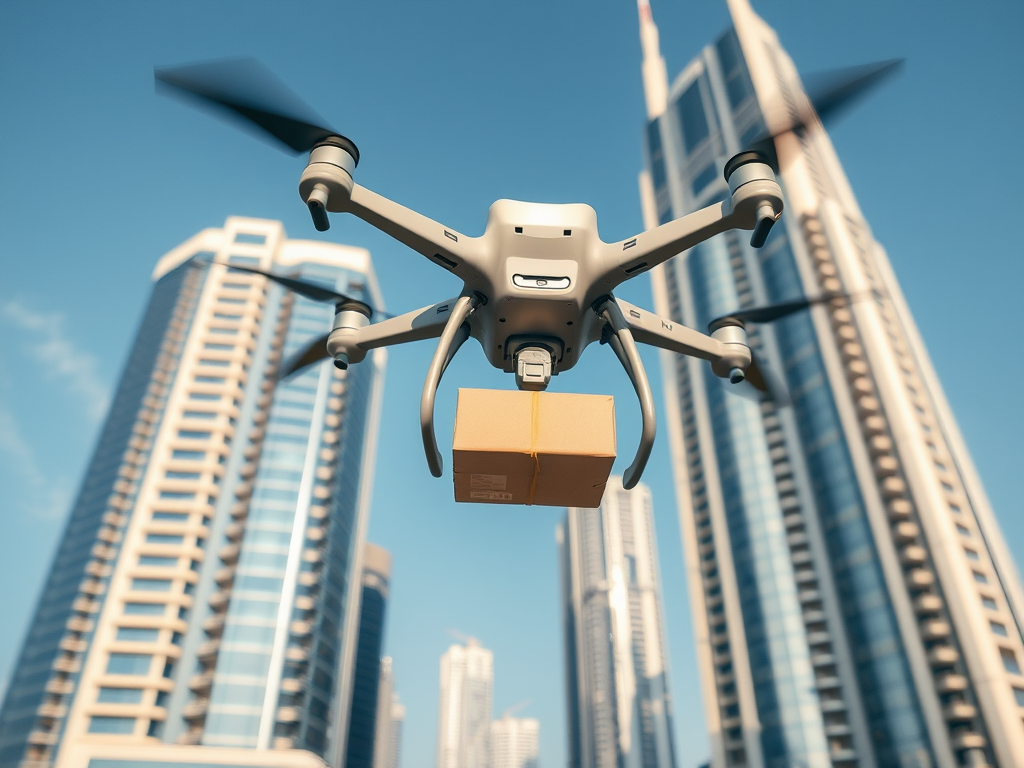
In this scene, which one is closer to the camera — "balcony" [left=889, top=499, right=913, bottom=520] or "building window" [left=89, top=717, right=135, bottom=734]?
"balcony" [left=889, top=499, right=913, bottom=520]

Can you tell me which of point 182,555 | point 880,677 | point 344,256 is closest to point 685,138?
point 344,256

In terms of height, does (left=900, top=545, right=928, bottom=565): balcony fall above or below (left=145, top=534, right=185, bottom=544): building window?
below

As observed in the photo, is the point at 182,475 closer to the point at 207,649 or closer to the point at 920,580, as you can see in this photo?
the point at 207,649

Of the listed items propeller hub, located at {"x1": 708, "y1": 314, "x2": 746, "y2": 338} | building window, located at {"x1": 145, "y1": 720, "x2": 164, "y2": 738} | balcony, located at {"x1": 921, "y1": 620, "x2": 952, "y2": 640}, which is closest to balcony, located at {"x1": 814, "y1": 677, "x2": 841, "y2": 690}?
balcony, located at {"x1": 921, "y1": 620, "x2": 952, "y2": 640}

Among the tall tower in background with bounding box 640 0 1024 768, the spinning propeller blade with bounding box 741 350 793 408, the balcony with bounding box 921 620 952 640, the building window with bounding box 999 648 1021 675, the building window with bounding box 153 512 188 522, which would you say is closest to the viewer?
the spinning propeller blade with bounding box 741 350 793 408

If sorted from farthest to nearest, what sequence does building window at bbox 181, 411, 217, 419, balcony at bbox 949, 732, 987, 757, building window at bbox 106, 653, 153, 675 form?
building window at bbox 181, 411, 217, 419 < building window at bbox 106, 653, 153, 675 < balcony at bbox 949, 732, 987, 757

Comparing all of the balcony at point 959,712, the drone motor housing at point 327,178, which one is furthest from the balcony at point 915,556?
the drone motor housing at point 327,178

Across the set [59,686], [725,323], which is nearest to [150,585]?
[59,686]

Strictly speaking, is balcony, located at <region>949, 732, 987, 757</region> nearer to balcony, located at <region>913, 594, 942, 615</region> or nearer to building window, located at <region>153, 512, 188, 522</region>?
balcony, located at <region>913, 594, 942, 615</region>

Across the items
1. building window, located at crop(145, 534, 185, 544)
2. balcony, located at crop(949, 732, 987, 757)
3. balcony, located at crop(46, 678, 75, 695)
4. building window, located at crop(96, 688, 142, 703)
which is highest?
building window, located at crop(145, 534, 185, 544)
